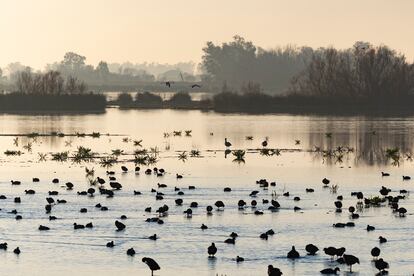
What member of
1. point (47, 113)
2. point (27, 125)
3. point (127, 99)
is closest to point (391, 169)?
point (27, 125)

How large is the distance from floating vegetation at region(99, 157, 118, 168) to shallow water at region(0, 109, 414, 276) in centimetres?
53

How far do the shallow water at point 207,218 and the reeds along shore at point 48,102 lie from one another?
202 ft

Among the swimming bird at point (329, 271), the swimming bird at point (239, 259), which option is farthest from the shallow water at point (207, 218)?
the swimming bird at point (329, 271)

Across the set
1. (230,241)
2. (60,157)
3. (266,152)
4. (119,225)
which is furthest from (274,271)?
(266,152)

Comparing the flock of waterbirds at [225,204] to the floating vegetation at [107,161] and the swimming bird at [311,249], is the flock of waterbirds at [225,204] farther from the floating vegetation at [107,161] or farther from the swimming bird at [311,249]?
the floating vegetation at [107,161]

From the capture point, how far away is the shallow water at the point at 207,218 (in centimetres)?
2473

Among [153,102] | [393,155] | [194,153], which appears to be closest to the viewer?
[393,155]

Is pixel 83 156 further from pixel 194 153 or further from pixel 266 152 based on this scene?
pixel 266 152

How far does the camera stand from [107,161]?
51.0 metres

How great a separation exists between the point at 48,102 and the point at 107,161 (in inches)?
2994

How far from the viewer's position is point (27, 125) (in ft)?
307

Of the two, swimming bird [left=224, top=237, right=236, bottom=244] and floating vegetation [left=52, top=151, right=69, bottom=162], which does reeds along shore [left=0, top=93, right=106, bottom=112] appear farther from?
swimming bird [left=224, top=237, right=236, bottom=244]

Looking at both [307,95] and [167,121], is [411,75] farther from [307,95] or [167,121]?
[167,121]

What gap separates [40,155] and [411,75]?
86.8 meters
